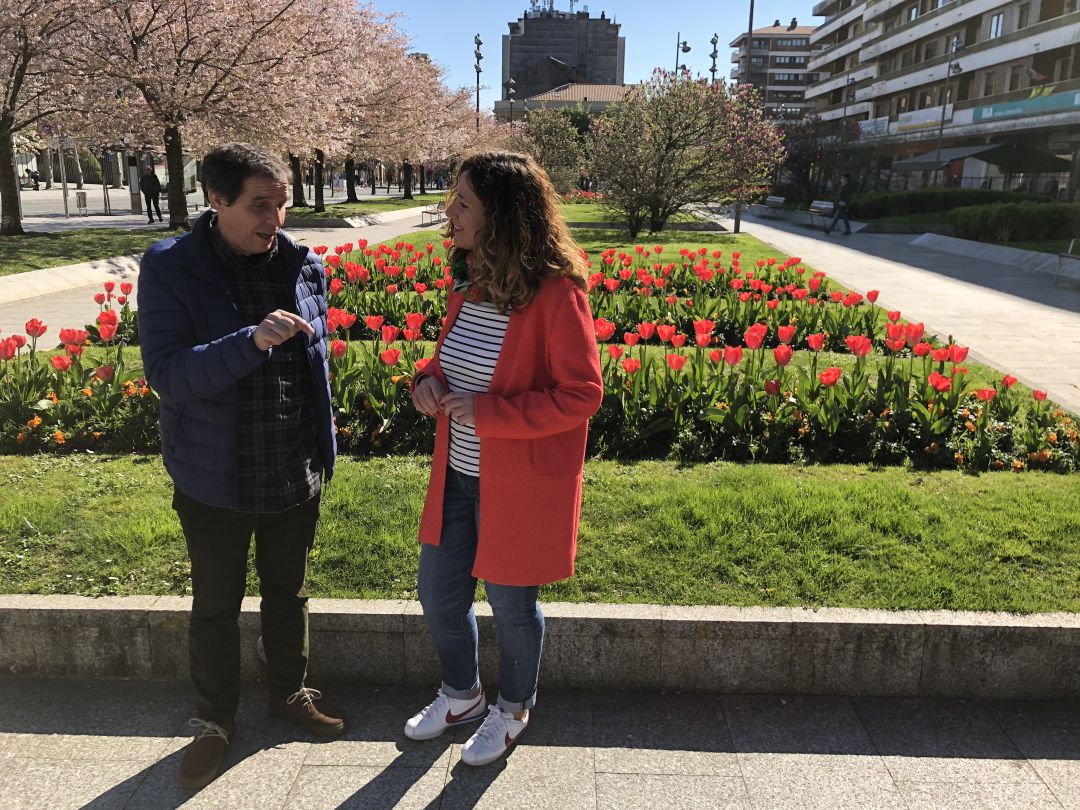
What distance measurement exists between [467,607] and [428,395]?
0.77 metres

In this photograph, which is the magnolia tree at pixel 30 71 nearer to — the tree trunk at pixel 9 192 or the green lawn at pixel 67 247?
the tree trunk at pixel 9 192

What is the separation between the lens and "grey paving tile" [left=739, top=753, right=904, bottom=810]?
2670mm

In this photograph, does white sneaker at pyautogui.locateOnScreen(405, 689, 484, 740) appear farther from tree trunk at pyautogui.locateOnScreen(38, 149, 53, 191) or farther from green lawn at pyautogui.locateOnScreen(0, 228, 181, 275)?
tree trunk at pyautogui.locateOnScreen(38, 149, 53, 191)

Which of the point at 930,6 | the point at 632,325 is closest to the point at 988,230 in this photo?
the point at 632,325

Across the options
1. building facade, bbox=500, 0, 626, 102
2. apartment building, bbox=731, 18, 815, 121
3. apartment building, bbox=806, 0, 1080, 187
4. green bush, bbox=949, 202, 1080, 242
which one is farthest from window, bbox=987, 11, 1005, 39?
building facade, bbox=500, 0, 626, 102

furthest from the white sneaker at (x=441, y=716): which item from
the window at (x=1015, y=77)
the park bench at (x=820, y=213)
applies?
the window at (x=1015, y=77)

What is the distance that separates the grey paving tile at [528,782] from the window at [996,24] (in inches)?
2396

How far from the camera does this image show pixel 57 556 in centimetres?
377

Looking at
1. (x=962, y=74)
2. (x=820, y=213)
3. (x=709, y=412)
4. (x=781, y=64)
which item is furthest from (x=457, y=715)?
(x=781, y=64)

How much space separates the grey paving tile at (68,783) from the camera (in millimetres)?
2633

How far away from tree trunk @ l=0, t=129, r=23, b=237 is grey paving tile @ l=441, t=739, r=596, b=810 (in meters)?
20.3

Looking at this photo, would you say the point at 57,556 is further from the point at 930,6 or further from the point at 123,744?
the point at 930,6

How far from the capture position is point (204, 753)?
2.75 m

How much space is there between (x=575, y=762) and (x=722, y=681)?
0.70 meters
